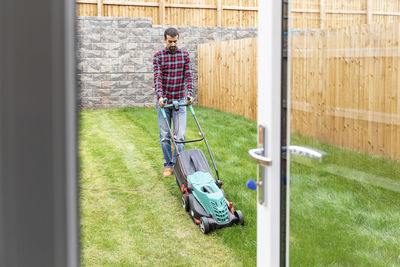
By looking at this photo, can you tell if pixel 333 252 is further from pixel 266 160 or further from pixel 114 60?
pixel 114 60

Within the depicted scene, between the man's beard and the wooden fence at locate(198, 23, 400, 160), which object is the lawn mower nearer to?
the man's beard

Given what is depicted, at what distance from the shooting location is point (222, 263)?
9.50 ft

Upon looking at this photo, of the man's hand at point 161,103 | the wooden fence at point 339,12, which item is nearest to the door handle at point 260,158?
the wooden fence at point 339,12

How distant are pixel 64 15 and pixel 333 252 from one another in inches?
47.7

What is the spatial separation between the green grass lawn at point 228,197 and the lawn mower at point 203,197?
8 centimetres

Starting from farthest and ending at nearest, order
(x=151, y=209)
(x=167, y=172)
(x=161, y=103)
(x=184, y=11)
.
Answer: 1. (x=184, y=11)
2. (x=167, y=172)
3. (x=161, y=103)
4. (x=151, y=209)

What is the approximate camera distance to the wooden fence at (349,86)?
1.18 m

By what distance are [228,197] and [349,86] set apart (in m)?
2.87

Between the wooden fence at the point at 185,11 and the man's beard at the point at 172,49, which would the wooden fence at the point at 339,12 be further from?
the wooden fence at the point at 185,11

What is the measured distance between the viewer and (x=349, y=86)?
119 cm

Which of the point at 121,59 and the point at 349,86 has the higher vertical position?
the point at 121,59

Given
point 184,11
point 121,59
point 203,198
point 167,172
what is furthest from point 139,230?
point 184,11

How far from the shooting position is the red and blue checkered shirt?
4469mm

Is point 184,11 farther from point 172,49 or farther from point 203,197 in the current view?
point 203,197
